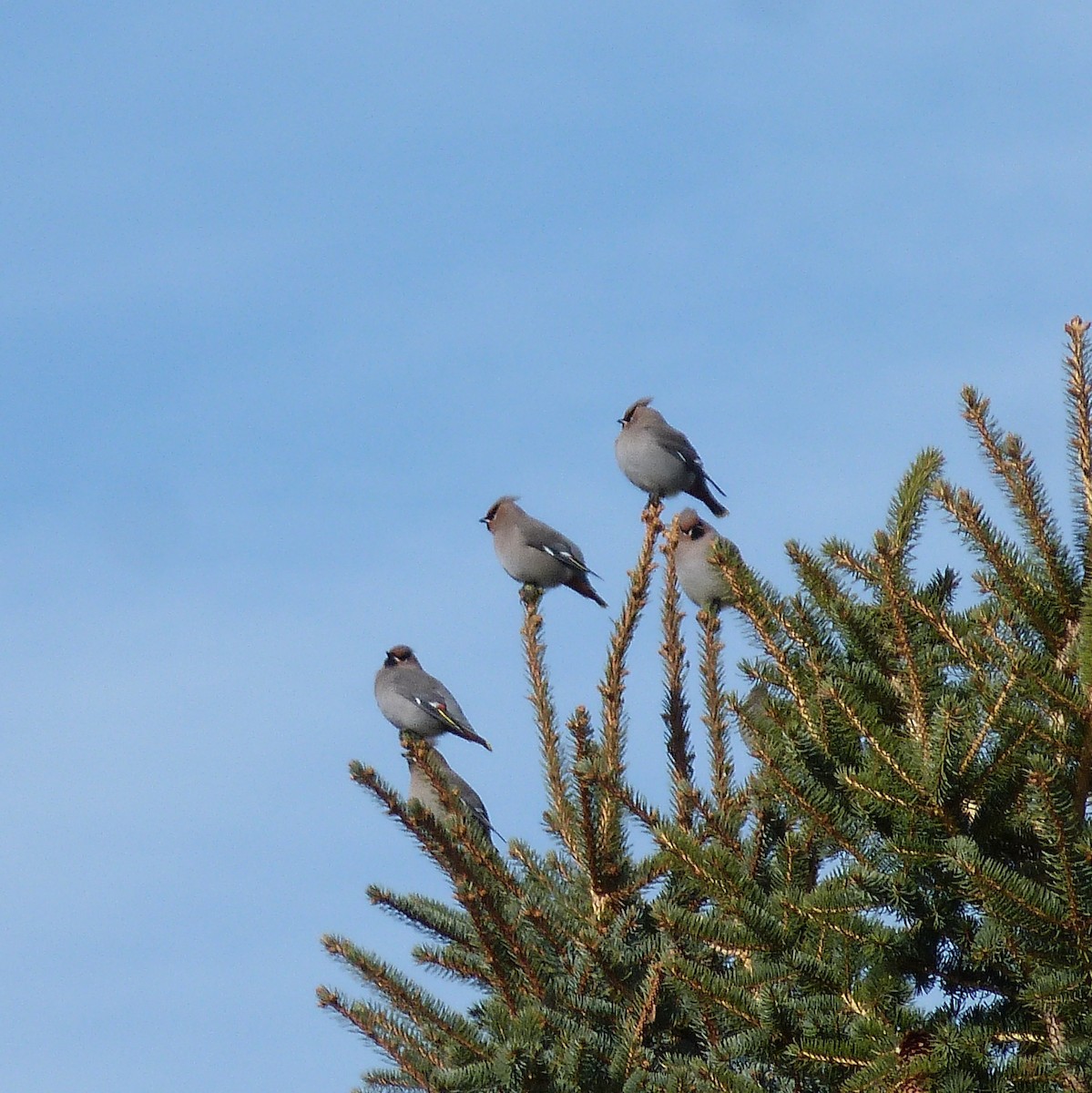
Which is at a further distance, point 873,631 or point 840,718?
point 873,631

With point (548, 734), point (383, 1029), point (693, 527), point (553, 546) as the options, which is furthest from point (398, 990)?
point (553, 546)

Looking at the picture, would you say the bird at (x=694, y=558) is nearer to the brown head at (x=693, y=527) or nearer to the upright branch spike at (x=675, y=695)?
the brown head at (x=693, y=527)

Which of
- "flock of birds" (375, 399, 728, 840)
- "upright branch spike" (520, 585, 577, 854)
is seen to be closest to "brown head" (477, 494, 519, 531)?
"flock of birds" (375, 399, 728, 840)

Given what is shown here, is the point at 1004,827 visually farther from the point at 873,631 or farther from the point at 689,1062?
the point at 689,1062

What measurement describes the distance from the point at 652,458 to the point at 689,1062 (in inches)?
229

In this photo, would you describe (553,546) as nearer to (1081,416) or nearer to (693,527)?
(693,527)

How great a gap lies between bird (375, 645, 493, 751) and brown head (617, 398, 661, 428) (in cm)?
186

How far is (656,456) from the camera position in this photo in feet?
28.6

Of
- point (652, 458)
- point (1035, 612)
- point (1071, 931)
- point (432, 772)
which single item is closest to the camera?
point (1071, 931)

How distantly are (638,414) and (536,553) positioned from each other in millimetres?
1024

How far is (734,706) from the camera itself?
3.57 meters

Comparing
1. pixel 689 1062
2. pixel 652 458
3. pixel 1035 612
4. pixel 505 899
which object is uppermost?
pixel 652 458

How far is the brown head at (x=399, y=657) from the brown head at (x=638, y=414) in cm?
177

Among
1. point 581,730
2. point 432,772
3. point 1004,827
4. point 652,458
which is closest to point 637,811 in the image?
point 581,730
